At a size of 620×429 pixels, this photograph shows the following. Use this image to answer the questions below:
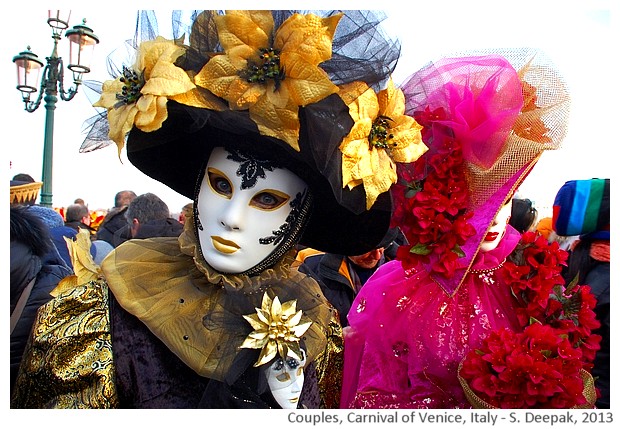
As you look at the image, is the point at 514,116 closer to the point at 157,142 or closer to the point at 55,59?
the point at 157,142

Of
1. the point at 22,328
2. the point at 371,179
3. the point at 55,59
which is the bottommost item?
the point at 22,328

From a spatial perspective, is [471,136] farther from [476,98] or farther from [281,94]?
[281,94]

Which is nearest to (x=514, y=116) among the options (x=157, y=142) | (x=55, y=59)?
(x=157, y=142)

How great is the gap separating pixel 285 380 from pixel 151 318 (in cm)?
34

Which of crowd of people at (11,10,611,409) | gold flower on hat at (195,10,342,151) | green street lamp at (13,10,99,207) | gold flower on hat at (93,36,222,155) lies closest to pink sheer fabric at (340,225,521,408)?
crowd of people at (11,10,611,409)

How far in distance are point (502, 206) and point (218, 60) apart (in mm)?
973

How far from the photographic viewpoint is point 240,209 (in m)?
1.21

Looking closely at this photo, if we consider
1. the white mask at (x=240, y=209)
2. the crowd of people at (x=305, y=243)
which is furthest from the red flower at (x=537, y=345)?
the white mask at (x=240, y=209)

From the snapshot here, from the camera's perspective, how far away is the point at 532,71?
1.52 metres

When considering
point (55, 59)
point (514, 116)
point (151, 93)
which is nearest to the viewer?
point (151, 93)

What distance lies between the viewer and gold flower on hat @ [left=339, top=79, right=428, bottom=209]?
117 centimetres

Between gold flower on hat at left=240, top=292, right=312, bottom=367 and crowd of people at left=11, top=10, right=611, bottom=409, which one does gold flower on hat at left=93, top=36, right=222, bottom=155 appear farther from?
gold flower on hat at left=240, top=292, right=312, bottom=367

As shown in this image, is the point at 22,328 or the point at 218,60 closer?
the point at 218,60

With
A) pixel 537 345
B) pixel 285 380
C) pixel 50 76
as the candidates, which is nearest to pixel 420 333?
pixel 537 345
